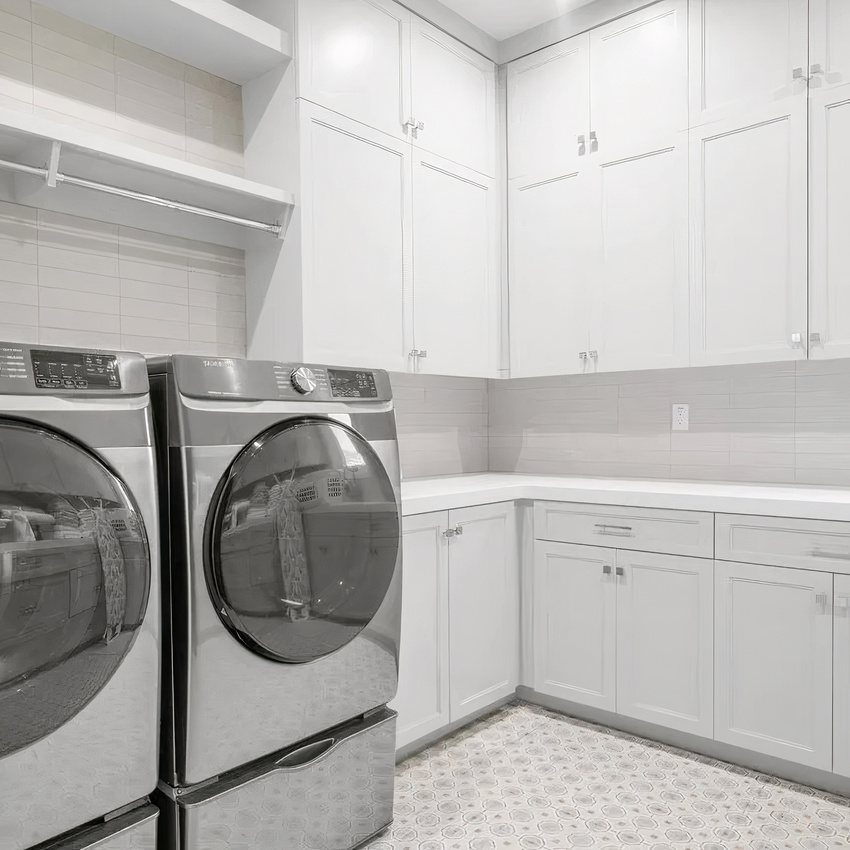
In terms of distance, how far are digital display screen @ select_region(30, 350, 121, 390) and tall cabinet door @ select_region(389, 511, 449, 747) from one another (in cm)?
113

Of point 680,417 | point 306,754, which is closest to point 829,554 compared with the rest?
point 680,417

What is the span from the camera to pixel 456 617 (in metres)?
2.62

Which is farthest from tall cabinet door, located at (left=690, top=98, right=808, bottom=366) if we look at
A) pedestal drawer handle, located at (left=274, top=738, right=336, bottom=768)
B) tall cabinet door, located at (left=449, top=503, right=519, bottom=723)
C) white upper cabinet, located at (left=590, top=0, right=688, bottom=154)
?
pedestal drawer handle, located at (left=274, top=738, right=336, bottom=768)

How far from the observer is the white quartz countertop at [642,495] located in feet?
7.55

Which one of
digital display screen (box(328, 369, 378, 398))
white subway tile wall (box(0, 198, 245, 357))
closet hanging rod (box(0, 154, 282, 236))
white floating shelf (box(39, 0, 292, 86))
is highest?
white floating shelf (box(39, 0, 292, 86))

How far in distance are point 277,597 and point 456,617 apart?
3.39 feet

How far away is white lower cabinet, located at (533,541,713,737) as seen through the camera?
2.48m

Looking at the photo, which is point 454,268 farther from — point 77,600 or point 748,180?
point 77,600

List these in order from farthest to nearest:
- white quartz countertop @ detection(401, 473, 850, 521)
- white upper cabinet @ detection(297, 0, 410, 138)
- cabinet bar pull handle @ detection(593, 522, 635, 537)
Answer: cabinet bar pull handle @ detection(593, 522, 635, 537), white upper cabinet @ detection(297, 0, 410, 138), white quartz countertop @ detection(401, 473, 850, 521)

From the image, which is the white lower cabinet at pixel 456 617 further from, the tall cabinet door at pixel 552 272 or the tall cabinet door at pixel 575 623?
the tall cabinet door at pixel 552 272

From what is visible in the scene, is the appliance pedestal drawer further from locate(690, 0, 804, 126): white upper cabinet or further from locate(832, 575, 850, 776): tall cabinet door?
locate(690, 0, 804, 126): white upper cabinet

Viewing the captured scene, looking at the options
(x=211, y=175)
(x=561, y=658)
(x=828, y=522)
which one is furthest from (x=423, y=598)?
(x=211, y=175)

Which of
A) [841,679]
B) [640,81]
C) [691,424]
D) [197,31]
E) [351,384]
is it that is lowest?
[841,679]

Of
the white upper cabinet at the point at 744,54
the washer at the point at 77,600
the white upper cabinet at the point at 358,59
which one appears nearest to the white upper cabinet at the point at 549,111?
the white upper cabinet at the point at 744,54
